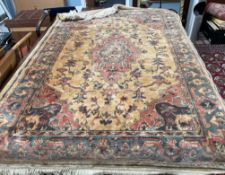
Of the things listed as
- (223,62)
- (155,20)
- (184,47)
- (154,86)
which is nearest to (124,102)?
(154,86)

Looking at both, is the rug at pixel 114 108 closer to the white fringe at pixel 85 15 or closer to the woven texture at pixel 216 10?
the white fringe at pixel 85 15

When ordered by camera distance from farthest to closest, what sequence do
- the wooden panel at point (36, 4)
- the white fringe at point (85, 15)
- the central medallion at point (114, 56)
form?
1. the wooden panel at point (36, 4)
2. the white fringe at point (85, 15)
3. the central medallion at point (114, 56)

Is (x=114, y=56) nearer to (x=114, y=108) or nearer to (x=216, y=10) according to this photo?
(x=114, y=108)


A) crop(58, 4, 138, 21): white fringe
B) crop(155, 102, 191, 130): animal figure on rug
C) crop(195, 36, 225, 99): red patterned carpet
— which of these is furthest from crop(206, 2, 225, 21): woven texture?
crop(155, 102, 191, 130): animal figure on rug

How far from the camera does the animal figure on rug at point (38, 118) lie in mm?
1059

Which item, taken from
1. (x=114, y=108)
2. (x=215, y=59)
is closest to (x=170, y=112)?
(x=114, y=108)

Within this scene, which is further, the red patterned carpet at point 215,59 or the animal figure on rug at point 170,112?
the red patterned carpet at point 215,59

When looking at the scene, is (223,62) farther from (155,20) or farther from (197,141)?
(197,141)

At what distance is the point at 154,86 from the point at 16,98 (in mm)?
830

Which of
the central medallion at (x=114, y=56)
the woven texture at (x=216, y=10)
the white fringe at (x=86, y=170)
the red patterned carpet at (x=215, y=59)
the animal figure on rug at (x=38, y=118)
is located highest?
the woven texture at (x=216, y=10)

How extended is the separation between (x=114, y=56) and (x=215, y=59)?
1350 mm

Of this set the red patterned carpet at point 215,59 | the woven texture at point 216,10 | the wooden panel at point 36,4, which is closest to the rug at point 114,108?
the red patterned carpet at point 215,59

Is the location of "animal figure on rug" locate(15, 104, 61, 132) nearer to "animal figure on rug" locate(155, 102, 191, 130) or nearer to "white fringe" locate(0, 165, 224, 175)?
"white fringe" locate(0, 165, 224, 175)

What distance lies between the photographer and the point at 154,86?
1298mm
